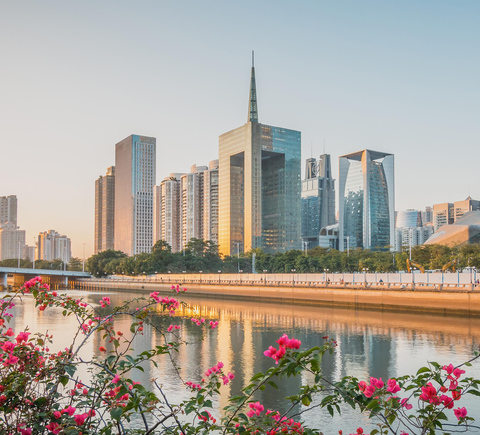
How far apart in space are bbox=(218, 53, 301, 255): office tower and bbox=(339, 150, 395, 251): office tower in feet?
132

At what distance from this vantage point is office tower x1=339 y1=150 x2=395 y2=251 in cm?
17750

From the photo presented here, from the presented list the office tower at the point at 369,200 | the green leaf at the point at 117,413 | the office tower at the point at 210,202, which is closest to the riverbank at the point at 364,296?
the green leaf at the point at 117,413

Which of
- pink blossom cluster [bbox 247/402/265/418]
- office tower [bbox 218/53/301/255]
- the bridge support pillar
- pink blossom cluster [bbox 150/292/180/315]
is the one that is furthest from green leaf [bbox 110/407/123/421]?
office tower [bbox 218/53/301/255]

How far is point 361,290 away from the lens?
5047cm

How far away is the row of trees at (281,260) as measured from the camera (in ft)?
256

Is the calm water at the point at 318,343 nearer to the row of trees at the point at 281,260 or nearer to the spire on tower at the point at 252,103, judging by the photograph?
the row of trees at the point at 281,260

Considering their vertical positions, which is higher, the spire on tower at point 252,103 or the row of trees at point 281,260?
the spire on tower at point 252,103

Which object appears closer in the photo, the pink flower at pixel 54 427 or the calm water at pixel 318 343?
the pink flower at pixel 54 427

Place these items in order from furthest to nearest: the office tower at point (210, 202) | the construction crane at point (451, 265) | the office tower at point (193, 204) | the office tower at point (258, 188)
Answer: the office tower at point (193, 204), the office tower at point (210, 202), the office tower at point (258, 188), the construction crane at point (451, 265)

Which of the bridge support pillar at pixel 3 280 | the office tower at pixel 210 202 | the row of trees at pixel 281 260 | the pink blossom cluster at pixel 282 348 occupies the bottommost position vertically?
the bridge support pillar at pixel 3 280

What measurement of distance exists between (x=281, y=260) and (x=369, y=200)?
288ft

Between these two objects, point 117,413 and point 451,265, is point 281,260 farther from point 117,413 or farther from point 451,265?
point 117,413

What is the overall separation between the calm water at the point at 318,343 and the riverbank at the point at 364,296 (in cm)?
155

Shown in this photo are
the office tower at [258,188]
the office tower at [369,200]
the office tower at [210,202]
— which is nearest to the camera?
the office tower at [258,188]
